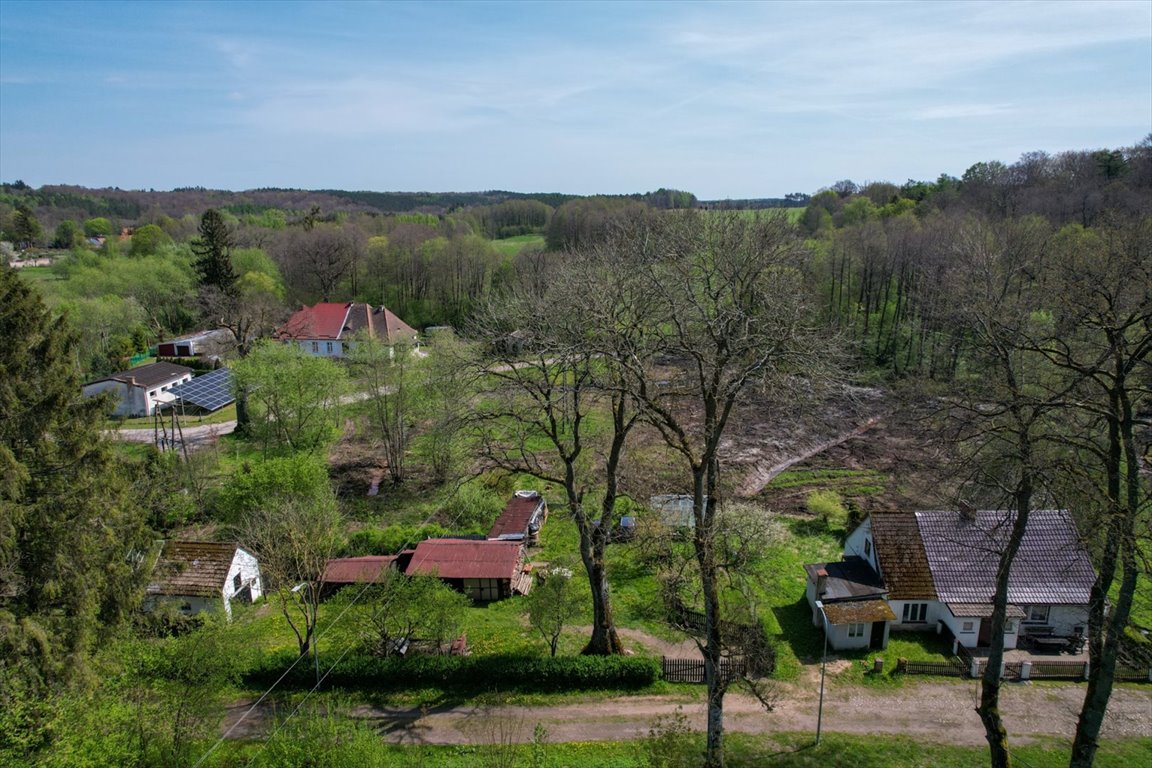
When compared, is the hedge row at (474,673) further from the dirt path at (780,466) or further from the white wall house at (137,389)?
the white wall house at (137,389)

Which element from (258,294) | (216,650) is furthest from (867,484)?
(258,294)

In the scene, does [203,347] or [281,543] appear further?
[203,347]

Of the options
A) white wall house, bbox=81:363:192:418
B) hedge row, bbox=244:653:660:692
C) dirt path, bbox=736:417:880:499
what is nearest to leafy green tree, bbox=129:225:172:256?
white wall house, bbox=81:363:192:418

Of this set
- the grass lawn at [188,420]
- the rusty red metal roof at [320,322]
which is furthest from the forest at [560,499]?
the rusty red metal roof at [320,322]

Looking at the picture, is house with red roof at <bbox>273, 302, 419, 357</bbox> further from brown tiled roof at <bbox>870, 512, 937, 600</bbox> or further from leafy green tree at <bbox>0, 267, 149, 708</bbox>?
brown tiled roof at <bbox>870, 512, 937, 600</bbox>

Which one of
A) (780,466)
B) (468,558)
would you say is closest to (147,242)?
(468,558)

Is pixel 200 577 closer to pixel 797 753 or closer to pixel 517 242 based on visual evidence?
pixel 797 753

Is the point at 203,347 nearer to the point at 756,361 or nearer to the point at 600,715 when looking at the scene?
the point at 600,715
